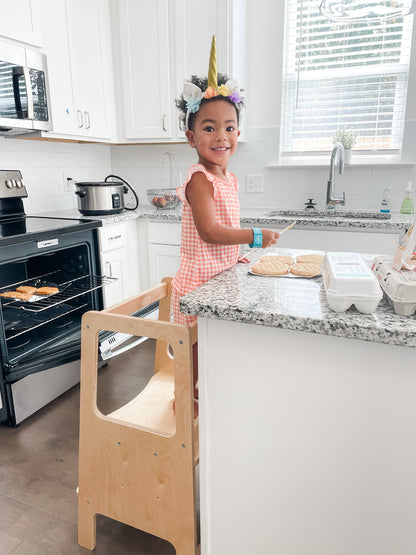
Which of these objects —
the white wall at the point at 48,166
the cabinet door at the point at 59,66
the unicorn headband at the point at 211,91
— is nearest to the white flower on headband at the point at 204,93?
the unicorn headband at the point at 211,91

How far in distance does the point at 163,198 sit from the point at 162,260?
46 centimetres

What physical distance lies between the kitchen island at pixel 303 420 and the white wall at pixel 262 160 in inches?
83.0

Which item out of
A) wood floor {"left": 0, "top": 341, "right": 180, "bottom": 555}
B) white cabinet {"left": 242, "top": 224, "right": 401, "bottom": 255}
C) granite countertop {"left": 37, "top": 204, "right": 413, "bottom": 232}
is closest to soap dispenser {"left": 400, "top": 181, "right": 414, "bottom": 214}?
granite countertop {"left": 37, "top": 204, "right": 413, "bottom": 232}

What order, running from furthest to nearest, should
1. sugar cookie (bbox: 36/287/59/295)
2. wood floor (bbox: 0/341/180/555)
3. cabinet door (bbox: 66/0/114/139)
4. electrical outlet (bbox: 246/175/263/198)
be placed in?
1. electrical outlet (bbox: 246/175/263/198)
2. cabinet door (bbox: 66/0/114/139)
3. sugar cookie (bbox: 36/287/59/295)
4. wood floor (bbox: 0/341/180/555)

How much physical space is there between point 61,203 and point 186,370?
2.35 metres

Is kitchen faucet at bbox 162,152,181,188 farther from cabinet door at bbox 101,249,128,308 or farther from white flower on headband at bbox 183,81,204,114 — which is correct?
white flower on headband at bbox 183,81,204,114

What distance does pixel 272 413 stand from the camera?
0.89 metres

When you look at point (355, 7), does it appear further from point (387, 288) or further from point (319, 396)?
point (319, 396)

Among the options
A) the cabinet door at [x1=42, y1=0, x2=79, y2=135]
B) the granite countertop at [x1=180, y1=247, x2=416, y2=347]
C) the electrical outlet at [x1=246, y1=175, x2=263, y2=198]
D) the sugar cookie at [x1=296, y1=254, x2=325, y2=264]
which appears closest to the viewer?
the granite countertop at [x1=180, y1=247, x2=416, y2=347]

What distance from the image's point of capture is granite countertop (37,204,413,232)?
7.38 ft

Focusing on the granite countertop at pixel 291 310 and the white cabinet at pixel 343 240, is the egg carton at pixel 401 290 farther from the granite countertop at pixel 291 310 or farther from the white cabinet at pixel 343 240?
the white cabinet at pixel 343 240

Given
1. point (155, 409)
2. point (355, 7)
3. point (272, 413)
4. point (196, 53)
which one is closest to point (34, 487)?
point (155, 409)

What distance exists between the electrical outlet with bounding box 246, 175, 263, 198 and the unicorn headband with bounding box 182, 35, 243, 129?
1.90 metres

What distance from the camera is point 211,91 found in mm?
1140
